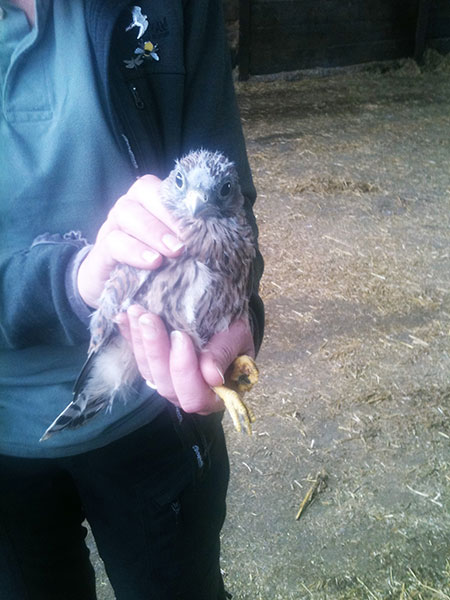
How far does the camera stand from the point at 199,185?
3.05ft

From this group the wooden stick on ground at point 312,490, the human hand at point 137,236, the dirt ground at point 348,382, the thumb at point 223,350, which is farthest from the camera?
the wooden stick on ground at point 312,490

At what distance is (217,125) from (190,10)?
193 mm

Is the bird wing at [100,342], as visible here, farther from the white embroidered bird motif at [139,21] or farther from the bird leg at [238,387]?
the white embroidered bird motif at [139,21]

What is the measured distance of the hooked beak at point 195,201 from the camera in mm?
917

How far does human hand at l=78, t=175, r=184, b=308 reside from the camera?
770 millimetres

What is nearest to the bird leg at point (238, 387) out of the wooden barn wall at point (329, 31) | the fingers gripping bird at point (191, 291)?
the fingers gripping bird at point (191, 291)

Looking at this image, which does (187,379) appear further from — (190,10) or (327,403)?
(327,403)

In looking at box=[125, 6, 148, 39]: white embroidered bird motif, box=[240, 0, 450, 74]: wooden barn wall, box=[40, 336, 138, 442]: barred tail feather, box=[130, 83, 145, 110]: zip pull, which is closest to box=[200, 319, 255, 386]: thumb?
box=[40, 336, 138, 442]: barred tail feather

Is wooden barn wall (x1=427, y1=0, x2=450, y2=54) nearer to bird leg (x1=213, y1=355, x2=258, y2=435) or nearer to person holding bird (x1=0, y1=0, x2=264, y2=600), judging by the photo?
person holding bird (x1=0, y1=0, x2=264, y2=600)

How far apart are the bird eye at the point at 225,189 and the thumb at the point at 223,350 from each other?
21 cm

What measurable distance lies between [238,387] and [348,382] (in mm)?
1817

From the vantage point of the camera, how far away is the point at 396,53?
7.37 metres

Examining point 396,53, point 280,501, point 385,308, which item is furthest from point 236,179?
point 396,53

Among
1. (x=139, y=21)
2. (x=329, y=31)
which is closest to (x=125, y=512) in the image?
(x=139, y=21)
